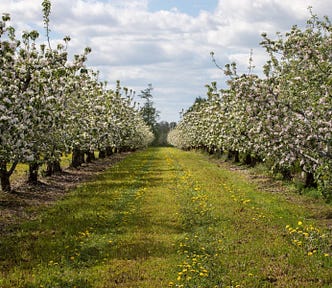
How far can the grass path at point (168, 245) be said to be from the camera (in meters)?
10.1

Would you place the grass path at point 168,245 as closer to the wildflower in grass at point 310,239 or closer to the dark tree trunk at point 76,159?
the wildflower in grass at point 310,239

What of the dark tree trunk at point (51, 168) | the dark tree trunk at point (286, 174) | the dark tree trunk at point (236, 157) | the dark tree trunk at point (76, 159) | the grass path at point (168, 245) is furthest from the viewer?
the dark tree trunk at point (236, 157)

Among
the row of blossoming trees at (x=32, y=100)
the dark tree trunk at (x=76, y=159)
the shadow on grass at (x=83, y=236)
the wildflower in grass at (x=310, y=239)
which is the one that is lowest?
the shadow on grass at (x=83, y=236)

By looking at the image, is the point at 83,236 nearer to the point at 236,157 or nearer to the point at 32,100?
the point at 32,100

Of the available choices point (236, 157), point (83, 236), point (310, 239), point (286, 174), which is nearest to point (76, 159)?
point (236, 157)

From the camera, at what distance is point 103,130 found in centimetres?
3606

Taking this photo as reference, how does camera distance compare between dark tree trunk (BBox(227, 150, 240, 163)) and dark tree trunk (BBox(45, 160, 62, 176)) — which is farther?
dark tree trunk (BBox(227, 150, 240, 163))

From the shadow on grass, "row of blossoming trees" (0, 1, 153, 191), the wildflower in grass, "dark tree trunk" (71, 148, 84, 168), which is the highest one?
"row of blossoming trees" (0, 1, 153, 191)

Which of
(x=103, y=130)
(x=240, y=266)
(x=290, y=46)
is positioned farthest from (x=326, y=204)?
(x=103, y=130)

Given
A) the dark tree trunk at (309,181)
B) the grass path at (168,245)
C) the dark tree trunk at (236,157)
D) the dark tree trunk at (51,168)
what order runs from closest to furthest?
the grass path at (168,245) → the dark tree trunk at (309,181) → the dark tree trunk at (51,168) → the dark tree trunk at (236,157)

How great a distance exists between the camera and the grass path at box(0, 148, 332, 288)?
10.1 metres

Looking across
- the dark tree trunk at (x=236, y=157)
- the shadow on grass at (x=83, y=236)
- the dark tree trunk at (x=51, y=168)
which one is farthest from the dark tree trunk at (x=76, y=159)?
the dark tree trunk at (x=236, y=157)

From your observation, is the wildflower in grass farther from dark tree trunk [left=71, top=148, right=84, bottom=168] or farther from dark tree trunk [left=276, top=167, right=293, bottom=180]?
dark tree trunk [left=71, top=148, right=84, bottom=168]

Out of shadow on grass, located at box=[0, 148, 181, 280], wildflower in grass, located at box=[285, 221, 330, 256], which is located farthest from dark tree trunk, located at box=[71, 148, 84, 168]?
wildflower in grass, located at box=[285, 221, 330, 256]
